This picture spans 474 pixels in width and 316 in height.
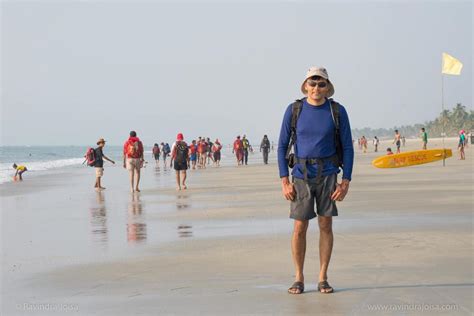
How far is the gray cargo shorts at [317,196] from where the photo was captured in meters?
6.03

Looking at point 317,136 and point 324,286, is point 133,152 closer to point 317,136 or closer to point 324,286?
point 317,136

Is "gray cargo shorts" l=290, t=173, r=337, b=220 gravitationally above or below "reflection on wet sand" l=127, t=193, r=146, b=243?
above

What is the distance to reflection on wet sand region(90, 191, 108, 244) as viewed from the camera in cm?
1030

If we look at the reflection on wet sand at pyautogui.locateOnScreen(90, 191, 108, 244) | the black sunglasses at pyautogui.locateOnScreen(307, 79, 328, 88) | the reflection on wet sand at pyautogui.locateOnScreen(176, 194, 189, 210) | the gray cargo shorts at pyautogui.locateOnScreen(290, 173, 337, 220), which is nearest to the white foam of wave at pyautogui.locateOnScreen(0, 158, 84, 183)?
the reflection on wet sand at pyautogui.locateOnScreen(176, 194, 189, 210)

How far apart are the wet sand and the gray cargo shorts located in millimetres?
707

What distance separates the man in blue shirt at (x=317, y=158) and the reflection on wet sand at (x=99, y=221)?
14.7ft

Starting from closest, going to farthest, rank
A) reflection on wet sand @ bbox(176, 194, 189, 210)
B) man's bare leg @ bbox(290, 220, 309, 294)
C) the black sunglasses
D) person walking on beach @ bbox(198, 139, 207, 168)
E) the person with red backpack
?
the black sunglasses < man's bare leg @ bbox(290, 220, 309, 294) < reflection on wet sand @ bbox(176, 194, 189, 210) < the person with red backpack < person walking on beach @ bbox(198, 139, 207, 168)

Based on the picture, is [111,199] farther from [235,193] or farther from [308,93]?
[308,93]

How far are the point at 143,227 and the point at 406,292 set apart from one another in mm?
6308

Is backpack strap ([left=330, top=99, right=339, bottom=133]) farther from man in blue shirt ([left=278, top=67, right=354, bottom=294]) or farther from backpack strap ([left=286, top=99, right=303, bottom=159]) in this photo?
backpack strap ([left=286, top=99, right=303, bottom=159])

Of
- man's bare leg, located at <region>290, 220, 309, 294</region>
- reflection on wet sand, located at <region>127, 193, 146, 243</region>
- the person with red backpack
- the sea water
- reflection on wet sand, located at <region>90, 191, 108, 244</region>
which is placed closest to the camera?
man's bare leg, located at <region>290, 220, 309, 294</region>

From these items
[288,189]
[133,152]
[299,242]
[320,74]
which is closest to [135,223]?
[299,242]

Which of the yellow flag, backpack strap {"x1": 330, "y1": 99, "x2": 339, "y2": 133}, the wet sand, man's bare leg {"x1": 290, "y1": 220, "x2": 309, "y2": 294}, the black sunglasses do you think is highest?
the yellow flag

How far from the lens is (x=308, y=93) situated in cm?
609
